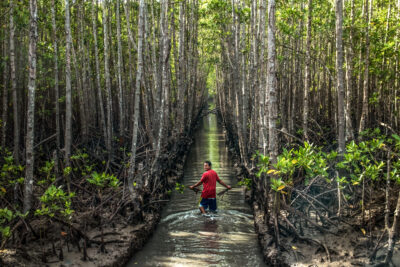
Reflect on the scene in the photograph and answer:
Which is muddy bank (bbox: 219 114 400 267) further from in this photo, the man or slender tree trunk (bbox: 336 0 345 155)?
the man

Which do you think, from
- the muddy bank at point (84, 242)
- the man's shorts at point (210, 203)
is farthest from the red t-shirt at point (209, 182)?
the muddy bank at point (84, 242)

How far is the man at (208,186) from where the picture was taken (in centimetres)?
721

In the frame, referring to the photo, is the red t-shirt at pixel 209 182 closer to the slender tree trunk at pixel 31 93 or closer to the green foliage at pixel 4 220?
the slender tree trunk at pixel 31 93

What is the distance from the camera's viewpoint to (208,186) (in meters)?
7.25

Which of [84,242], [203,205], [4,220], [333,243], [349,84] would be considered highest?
[349,84]

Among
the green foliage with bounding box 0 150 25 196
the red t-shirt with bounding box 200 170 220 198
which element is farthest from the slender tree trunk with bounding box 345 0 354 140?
the green foliage with bounding box 0 150 25 196

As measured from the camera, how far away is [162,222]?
24.0 ft

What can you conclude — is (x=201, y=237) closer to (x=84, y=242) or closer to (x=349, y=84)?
(x=84, y=242)

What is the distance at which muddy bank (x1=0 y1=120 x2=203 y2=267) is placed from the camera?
442 cm

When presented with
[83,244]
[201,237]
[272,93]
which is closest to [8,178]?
[83,244]

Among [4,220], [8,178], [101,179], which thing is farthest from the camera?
[8,178]

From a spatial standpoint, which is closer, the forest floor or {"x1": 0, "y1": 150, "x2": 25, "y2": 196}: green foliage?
the forest floor

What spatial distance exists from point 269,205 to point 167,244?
175 cm

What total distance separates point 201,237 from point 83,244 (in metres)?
2.23
